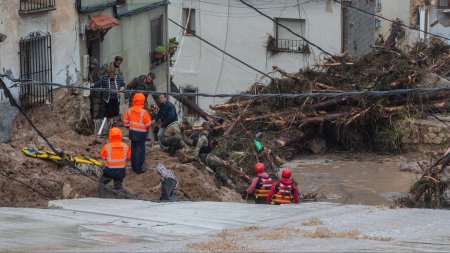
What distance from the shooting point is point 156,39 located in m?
30.8

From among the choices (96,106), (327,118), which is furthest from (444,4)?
(96,106)

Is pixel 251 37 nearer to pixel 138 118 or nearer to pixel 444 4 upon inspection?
pixel 444 4

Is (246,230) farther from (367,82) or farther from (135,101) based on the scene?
(367,82)

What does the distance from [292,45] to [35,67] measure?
15.5m

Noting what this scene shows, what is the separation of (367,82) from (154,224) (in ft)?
37.1

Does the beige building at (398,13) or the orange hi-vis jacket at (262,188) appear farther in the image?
the beige building at (398,13)

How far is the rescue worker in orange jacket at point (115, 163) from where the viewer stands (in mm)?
18531

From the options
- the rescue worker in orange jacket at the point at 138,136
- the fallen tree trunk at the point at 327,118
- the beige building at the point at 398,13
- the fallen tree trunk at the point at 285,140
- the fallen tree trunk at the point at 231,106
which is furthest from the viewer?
the beige building at the point at 398,13

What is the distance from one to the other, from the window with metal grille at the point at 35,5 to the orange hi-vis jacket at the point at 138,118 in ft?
9.52

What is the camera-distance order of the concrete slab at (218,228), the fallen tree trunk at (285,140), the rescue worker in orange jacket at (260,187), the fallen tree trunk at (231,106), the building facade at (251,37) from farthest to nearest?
the building facade at (251,37) < the fallen tree trunk at (231,106) < the fallen tree trunk at (285,140) < the rescue worker in orange jacket at (260,187) < the concrete slab at (218,228)

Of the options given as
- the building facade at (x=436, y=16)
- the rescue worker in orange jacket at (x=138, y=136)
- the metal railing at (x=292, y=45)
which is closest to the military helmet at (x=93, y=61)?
the rescue worker in orange jacket at (x=138, y=136)

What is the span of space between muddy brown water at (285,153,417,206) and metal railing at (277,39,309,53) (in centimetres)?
1052

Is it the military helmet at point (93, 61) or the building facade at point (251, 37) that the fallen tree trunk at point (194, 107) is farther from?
the building facade at point (251, 37)

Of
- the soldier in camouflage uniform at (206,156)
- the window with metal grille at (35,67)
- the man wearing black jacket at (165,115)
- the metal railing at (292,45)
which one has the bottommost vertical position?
the soldier in camouflage uniform at (206,156)
